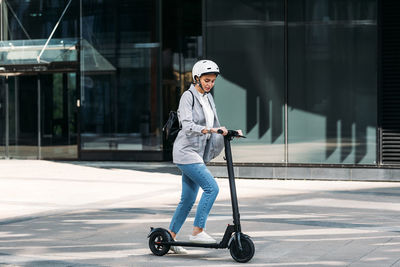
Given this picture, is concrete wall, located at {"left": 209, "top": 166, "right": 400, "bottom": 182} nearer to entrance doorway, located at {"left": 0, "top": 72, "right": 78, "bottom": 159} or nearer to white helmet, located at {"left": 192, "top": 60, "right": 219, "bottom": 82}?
entrance doorway, located at {"left": 0, "top": 72, "right": 78, "bottom": 159}

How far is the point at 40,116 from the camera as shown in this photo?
831 inches

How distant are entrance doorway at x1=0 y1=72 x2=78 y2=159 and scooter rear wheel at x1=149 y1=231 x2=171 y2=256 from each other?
537 inches

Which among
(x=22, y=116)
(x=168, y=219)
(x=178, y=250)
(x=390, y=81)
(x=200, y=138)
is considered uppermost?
(x=390, y=81)

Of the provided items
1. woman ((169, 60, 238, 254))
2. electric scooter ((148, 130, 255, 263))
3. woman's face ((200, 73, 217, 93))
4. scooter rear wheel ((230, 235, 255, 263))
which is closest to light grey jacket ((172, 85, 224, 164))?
woman ((169, 60, 238, 254))

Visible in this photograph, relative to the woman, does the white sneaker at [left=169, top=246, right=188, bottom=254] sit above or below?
below

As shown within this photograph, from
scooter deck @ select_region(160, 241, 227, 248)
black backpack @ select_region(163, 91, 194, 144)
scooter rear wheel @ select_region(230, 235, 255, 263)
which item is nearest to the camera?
scooter rear wheel @ select_region(230, 235, 255, 263)

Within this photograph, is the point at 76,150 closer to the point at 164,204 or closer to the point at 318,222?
the point at 164,204

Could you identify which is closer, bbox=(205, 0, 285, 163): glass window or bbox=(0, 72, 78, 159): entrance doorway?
bbox=(205, 0, 285, 163): glass window

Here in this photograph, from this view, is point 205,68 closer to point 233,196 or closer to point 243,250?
point 233,196

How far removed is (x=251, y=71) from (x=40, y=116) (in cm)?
770

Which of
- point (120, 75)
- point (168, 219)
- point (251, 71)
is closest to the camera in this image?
point (168, 219)

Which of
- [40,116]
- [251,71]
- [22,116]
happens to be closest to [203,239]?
[251,71]

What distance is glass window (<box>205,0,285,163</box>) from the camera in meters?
15.3

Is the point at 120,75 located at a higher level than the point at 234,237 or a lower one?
higher
